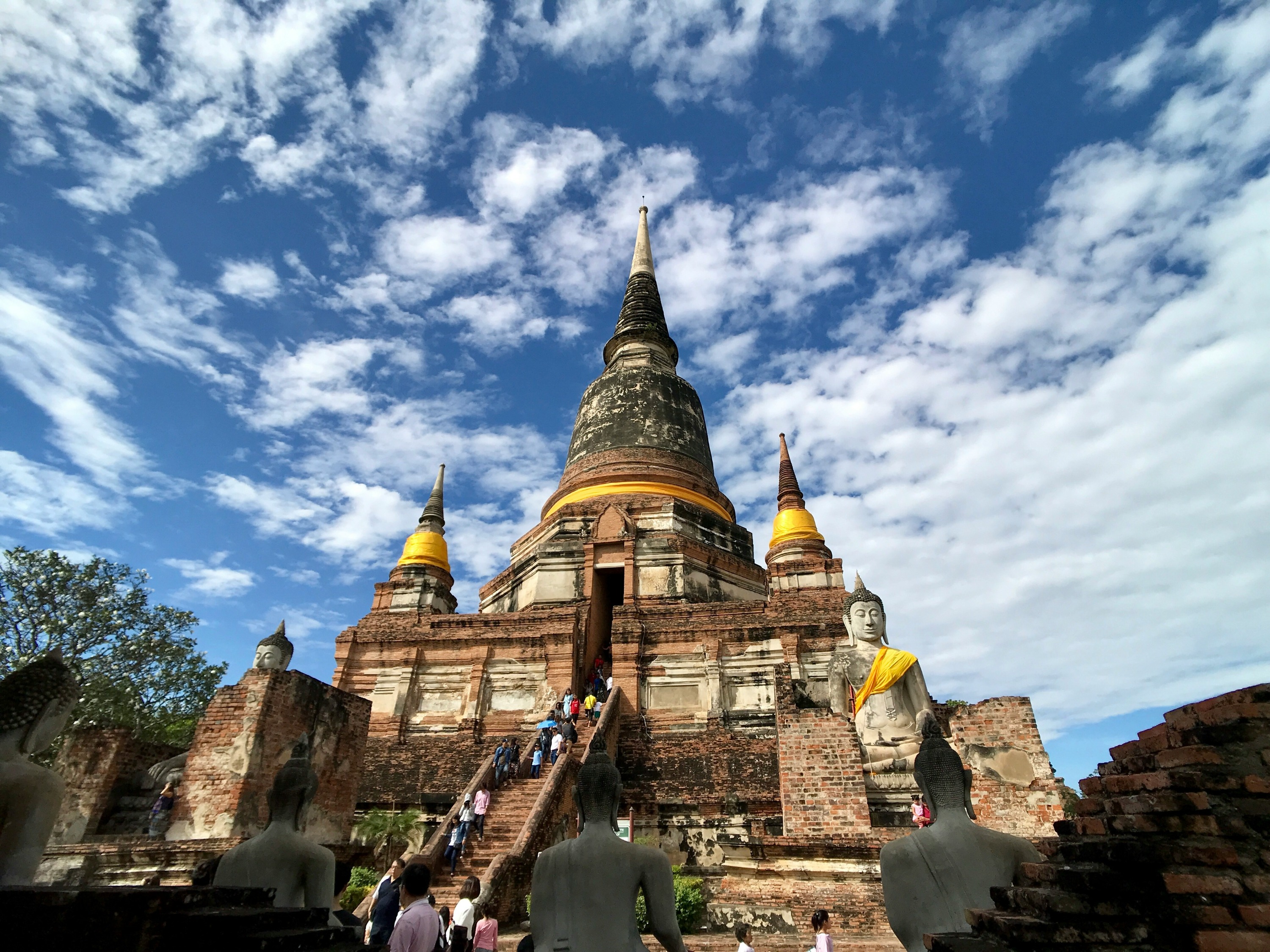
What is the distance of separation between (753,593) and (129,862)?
17.5 meters

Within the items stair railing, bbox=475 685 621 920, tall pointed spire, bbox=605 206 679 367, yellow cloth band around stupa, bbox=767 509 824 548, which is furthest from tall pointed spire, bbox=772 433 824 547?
stair railing, bbox=475 685 621 920

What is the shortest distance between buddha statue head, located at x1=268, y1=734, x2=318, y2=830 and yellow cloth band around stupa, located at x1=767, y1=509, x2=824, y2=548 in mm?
21760

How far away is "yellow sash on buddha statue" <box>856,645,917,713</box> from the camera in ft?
33.3

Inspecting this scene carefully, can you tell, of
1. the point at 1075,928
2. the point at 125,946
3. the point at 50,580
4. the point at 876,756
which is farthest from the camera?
the point at 50,580

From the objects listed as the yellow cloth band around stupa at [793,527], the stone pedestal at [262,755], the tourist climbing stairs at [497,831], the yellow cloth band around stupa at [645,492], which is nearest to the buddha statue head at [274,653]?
the stone pedestal at [262,755]

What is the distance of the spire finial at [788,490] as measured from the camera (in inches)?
1063

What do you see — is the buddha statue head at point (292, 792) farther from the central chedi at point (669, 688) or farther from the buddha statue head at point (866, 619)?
the buddha statue head at point (866, 619)

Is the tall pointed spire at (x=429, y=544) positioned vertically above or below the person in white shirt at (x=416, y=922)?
above

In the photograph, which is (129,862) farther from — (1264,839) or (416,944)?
(1264,839)

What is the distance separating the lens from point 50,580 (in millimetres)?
22391

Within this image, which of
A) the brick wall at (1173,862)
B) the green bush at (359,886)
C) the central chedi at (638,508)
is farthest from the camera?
the central chedi at (638,508)

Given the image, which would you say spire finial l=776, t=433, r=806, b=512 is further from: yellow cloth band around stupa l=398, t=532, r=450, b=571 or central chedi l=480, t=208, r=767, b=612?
yellow cloth band around stupa l=398, t=532, r=450, b=571

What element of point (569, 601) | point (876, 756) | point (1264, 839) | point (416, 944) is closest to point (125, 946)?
point (416, 944)

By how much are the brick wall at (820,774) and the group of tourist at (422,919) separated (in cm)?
402
